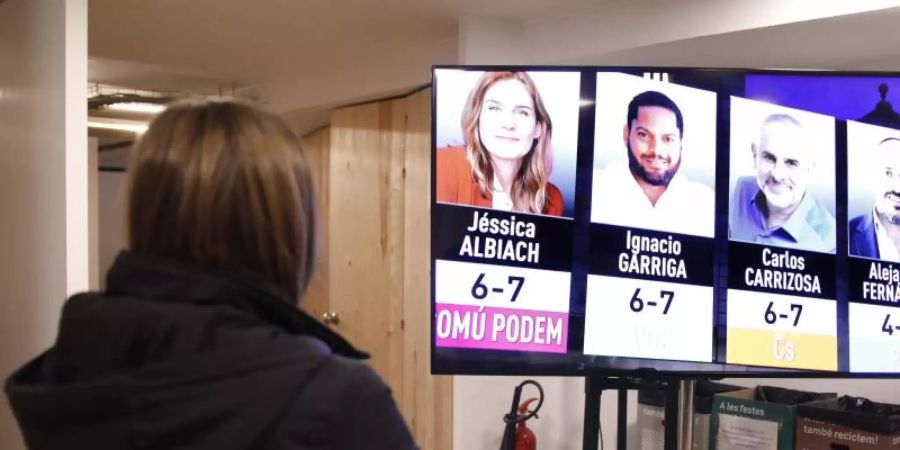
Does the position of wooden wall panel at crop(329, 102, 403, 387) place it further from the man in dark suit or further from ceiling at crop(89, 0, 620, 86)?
the man in dark suit

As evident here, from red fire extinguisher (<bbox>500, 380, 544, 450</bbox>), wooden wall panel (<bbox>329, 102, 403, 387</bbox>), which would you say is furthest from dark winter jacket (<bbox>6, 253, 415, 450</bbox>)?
wooden wall panel (<bbox>329, 102, 403, 387</bbox>)

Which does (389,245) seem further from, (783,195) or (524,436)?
(783,195)

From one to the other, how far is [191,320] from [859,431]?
6.92ft

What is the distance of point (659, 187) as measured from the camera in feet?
7.28

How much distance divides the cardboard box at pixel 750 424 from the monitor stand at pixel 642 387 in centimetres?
25

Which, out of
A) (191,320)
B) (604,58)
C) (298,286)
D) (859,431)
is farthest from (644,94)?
(191,320)

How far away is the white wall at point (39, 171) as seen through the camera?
2.30m

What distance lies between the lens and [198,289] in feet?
2.93

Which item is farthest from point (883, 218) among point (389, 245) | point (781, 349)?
point (389, 245)

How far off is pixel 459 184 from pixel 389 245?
1.66 m

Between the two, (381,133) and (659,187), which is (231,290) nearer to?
(659,187)

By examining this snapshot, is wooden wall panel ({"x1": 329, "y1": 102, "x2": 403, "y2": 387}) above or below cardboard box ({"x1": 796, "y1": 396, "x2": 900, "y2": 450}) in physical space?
above

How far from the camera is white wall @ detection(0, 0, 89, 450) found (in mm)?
2297

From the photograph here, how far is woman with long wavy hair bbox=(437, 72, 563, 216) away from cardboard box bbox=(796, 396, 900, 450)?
99 cm
